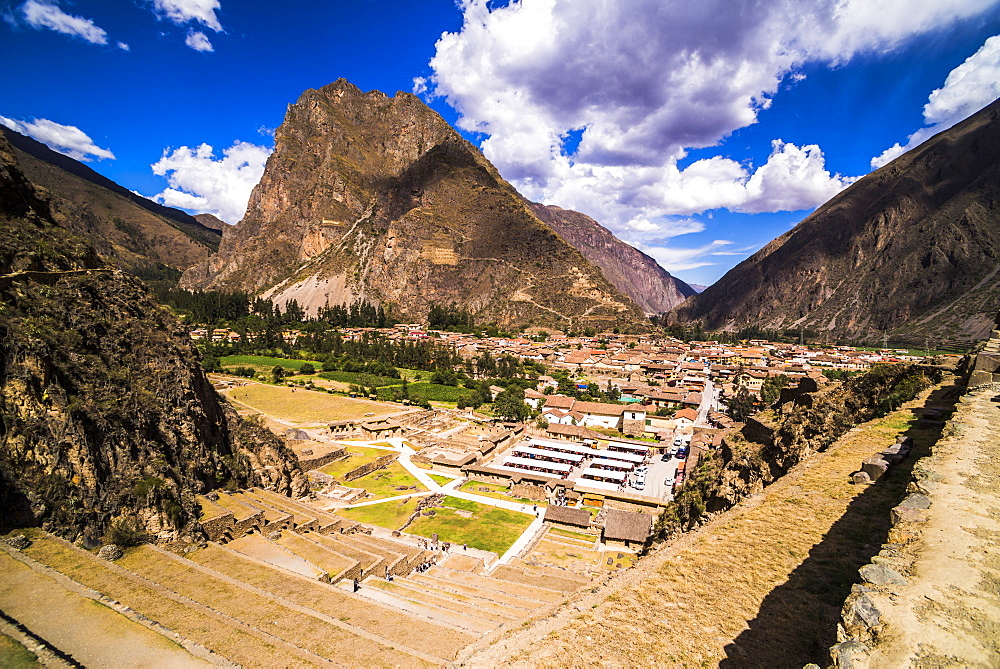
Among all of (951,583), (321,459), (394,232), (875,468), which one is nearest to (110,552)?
(951,583)

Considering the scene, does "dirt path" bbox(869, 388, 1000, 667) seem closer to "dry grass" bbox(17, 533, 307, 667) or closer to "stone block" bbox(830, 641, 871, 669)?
"stone block" bbox(830, 641, 871, 669)

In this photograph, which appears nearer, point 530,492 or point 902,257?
point 530,492

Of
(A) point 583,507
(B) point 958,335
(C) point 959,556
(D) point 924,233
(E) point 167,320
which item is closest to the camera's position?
(C) point 959,556

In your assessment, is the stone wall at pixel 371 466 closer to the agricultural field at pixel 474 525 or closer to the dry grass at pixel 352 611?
the agricultural field at pixel 474 525

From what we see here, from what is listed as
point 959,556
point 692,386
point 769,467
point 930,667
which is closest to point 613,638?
point 930,667

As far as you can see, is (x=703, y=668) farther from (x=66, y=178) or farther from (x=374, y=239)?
(x=66, y=178)

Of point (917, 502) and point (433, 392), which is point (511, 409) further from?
point (917, 502)

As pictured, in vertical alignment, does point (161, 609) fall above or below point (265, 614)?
above
